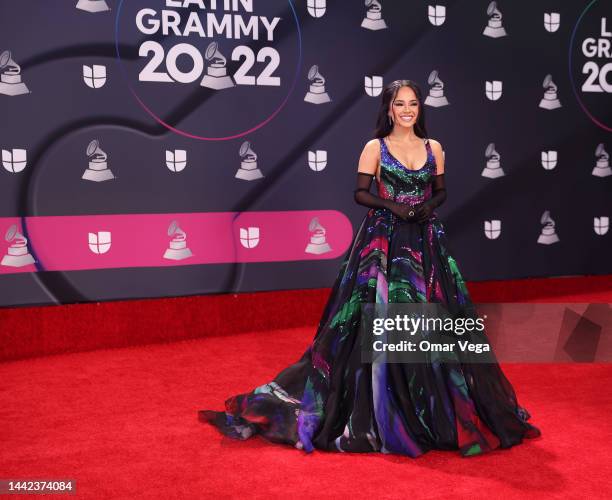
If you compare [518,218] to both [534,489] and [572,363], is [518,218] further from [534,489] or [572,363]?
[534,489]

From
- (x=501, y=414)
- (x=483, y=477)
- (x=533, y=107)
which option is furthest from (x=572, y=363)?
(x=533, y=107)

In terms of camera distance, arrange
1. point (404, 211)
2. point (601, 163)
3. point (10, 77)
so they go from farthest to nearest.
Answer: point (601, 163) → point (10, 77) → point (404, 211)

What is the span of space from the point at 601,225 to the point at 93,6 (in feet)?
14.7

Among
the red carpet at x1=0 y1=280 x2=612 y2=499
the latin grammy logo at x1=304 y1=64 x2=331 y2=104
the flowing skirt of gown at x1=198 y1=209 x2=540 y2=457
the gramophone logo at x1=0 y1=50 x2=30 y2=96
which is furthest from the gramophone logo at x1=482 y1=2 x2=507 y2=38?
the gramophone logo at x1=0 y1=50 x2=30 y2=96

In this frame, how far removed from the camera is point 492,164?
671 centimetres

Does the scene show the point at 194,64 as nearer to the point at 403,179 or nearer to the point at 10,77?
the point at 10,77

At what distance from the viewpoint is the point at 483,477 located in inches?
129

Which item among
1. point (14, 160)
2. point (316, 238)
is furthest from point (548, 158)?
point (14, 160)

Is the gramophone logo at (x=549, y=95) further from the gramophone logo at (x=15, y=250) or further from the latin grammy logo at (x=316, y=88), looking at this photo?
the gramophone logo at (x=15, y=250)

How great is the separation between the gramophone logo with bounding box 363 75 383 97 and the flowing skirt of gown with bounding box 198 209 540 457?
2.62 metres

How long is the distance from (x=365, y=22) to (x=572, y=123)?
2.03 meters

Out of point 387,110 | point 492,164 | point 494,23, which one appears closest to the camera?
point 387,110

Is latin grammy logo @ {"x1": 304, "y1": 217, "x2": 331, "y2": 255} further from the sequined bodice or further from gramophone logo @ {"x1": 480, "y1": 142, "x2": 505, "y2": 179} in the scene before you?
the sequined bodice

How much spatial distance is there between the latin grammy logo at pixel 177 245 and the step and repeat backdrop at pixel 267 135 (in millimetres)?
10
